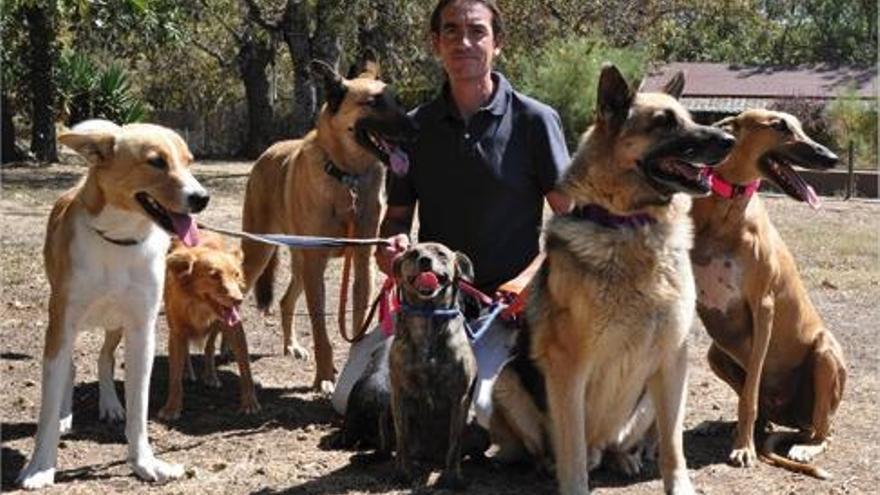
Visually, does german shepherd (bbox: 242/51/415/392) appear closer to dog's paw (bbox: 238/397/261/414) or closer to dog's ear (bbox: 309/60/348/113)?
dog's ear (bbox: 309/60/348/113)

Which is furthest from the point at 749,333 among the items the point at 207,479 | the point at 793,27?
the point at 793,27

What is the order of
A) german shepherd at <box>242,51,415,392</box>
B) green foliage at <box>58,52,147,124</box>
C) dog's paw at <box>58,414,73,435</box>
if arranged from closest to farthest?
dog's paw at <box>58,414,73,435</box> < german shepherd at <box>242,51,415,392</box> < green foliage at <box>58,52,147,124</box>

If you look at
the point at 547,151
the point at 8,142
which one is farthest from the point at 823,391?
the point at 8,142

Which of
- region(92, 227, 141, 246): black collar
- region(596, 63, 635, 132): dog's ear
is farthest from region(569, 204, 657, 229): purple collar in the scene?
region(92, 227, 141, 246): black collar

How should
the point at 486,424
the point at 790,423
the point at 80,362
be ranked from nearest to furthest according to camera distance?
the point at 486,424
the point at 790,423
the point at 80,362

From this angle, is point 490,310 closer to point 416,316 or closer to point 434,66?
point 416,316

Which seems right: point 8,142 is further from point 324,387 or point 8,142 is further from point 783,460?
point 783,460

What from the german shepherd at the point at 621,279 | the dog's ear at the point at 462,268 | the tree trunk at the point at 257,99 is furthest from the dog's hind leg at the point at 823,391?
the tree trunk at the point at 257,99

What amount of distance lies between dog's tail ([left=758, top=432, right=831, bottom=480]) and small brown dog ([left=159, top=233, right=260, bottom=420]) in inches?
117

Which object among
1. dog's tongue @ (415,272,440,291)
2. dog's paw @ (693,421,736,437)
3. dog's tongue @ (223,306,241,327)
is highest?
dog's tongue @ (415,272,440,291)

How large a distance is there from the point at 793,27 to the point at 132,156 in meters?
67.3

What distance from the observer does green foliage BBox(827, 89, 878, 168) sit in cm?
A: 2950

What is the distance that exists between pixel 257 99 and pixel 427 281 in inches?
1152

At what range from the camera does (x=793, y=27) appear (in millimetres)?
65750
